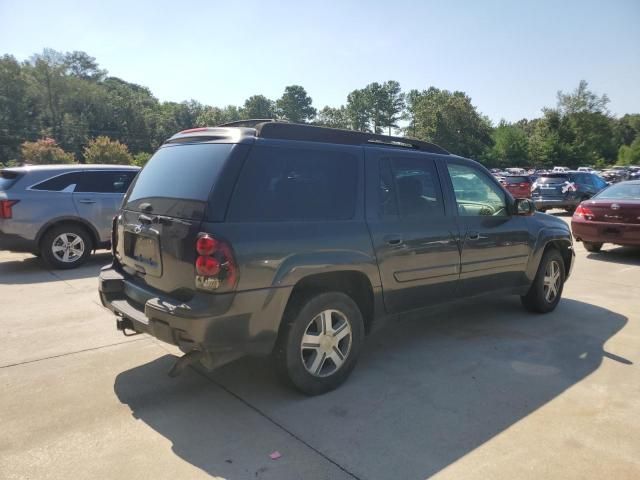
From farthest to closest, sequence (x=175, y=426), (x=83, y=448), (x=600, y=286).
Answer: (x=600, y=286)
(x=175, y=426)
(x=83, y=448)

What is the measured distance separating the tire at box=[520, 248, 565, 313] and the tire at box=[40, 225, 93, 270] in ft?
22.3

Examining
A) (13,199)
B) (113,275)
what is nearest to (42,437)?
(113,275)

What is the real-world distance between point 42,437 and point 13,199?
5538 mm

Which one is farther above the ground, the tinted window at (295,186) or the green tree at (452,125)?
the green tree at (452,125)

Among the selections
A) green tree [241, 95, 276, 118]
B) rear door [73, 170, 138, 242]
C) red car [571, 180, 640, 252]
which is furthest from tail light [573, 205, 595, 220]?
green tree [241, 95, 276, 118]

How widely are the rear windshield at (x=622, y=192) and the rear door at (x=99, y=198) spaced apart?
957 cm

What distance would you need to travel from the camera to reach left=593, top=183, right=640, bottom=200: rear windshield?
9391mm

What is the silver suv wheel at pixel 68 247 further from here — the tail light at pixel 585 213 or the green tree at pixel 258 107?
the green tree at pixel 258 107

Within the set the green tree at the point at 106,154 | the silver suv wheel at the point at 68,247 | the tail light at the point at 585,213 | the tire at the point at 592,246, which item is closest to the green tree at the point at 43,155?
the green tree at the point at 106,154

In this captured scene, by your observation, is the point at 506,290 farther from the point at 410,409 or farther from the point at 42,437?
the point at 42,437

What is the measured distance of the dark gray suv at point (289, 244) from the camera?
9.74 feet

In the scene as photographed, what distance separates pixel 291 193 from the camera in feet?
10.9

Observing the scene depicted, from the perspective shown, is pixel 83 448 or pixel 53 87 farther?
pixel 53 87

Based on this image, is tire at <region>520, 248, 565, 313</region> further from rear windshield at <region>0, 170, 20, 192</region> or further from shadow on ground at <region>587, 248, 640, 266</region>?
rear windshield at <region>0, 170, 20, 192</region>
